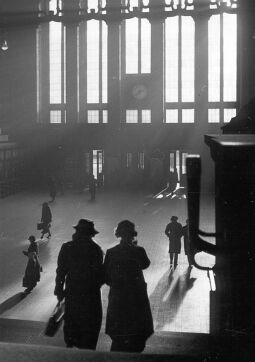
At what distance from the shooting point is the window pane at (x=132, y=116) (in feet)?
95.2

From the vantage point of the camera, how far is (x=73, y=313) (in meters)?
3.48

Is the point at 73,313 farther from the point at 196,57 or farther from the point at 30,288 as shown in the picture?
the point at 196,57

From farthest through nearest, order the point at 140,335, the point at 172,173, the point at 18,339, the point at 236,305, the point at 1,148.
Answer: the point at 172,173, the point at 1,148, the point at 18,339, the point at 140,335, the point at 236,305

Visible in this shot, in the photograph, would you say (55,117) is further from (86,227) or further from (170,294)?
(86,227)

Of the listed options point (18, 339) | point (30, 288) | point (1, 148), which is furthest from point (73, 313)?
point (1, 148)

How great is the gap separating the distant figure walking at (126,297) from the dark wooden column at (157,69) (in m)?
25.3

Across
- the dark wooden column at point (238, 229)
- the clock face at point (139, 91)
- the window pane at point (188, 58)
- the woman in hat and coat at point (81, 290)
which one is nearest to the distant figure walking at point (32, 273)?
the woman in hat and coat at point (81, 290)

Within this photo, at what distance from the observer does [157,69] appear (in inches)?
1110

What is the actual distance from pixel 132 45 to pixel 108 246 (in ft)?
61.1

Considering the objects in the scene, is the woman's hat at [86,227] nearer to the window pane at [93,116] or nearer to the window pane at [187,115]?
the window pane at [187,115]

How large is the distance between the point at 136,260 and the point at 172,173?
23619 millimetres

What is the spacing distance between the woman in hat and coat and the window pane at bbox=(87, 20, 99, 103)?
1037 inches

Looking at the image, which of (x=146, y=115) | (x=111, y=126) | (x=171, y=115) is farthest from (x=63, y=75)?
(x=171, y=115)

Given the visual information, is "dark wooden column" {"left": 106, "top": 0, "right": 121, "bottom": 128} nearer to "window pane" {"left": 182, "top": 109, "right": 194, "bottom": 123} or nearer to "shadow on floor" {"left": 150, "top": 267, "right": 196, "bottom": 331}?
"window pane" {"left": 182, "top": 109, "right": 194, "bottom": 123}
